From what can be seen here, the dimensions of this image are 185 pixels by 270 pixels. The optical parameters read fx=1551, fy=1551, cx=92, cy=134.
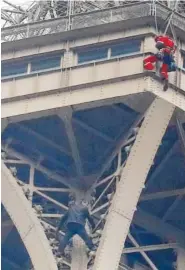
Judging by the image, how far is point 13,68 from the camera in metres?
49.3

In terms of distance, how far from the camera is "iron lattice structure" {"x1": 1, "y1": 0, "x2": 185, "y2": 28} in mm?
51531

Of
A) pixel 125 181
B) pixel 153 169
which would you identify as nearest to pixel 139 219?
pixel 153 169

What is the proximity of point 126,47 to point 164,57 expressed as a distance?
2032 mm

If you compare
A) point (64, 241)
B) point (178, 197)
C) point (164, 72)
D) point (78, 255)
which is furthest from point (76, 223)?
point (178, 197)

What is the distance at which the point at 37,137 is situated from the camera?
162 ft

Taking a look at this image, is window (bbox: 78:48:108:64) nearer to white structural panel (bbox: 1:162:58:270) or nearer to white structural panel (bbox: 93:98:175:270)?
white structural panel (bbox: 93:98:175:270)

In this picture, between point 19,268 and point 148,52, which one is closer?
point 148,52

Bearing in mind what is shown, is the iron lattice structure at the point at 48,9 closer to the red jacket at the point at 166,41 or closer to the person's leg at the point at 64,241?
the red jacket at the point at 166,41

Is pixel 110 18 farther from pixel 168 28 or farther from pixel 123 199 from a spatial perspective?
pixel 123 199

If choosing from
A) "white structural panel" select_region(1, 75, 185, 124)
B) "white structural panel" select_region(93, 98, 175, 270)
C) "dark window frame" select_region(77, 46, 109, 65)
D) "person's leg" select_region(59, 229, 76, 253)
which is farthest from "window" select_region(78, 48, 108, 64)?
"person's leg" select_region(59, 229, 76, 253)

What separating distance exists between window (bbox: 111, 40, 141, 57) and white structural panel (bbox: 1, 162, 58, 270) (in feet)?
16.4

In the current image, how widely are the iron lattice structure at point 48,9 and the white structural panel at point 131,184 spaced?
18.8 feet

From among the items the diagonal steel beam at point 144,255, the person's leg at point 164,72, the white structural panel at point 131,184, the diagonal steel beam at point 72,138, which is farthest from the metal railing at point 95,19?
the diagonal steel beam at point 144,255

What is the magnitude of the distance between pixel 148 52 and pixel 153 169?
423 centimetres
